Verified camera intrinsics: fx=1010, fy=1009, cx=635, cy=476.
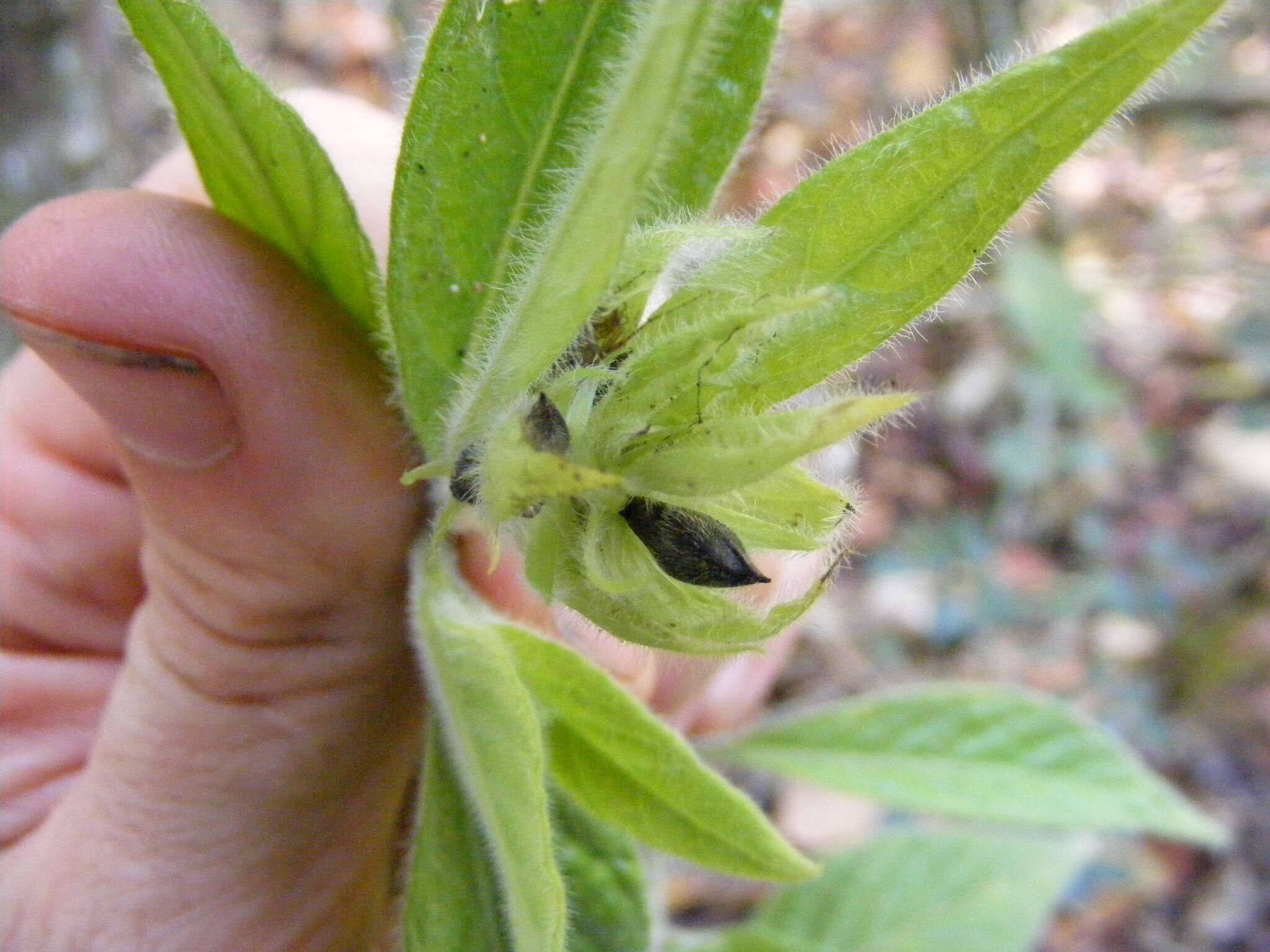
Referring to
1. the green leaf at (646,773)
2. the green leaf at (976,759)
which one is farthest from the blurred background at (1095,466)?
the green leaf at (646,773)

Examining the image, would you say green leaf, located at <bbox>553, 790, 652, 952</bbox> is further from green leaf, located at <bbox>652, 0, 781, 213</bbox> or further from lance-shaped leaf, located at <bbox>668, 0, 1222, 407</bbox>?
green leaf, located at <bbox>652, 0, 781, 213</bbox>

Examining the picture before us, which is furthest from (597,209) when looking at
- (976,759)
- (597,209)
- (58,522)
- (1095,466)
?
(1095,466)

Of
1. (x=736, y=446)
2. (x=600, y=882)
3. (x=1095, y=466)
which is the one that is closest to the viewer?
(x=736, y=446)

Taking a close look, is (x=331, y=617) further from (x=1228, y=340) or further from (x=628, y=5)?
(x=1228, y=340)

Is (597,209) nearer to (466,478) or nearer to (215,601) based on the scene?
(466,478)

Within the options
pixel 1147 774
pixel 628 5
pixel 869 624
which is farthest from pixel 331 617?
pixel 869 624

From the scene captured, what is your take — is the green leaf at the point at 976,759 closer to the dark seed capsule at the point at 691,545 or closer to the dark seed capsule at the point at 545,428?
the dark seed capsule at the point at 691,545
